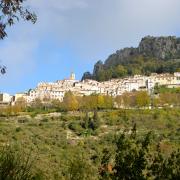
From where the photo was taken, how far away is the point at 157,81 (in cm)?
9462

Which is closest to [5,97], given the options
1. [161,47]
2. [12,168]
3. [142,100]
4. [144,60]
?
[142,100]

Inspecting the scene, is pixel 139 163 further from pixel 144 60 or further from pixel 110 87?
pixel 144 60

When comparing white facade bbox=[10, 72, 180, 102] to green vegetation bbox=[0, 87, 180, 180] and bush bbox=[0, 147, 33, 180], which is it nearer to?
green vegetation bbox=[0, 87, 180, 180]

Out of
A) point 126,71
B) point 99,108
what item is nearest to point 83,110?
point 99,108

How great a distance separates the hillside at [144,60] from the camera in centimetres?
10800

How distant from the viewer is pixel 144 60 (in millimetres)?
118188

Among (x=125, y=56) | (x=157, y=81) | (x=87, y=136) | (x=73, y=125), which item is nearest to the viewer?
(x=87, y=136)

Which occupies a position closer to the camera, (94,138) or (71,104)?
(94,138)

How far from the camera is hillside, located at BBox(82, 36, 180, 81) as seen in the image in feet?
354

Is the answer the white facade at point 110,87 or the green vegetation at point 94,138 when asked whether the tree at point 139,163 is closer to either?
the green vegetation at point 94,138

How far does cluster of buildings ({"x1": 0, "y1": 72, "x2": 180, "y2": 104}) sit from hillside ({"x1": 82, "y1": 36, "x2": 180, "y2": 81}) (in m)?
6.96

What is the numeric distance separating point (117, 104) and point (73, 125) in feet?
71.1

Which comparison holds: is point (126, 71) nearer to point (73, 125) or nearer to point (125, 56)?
point (125, 56)

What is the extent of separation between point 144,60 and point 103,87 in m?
23.5
